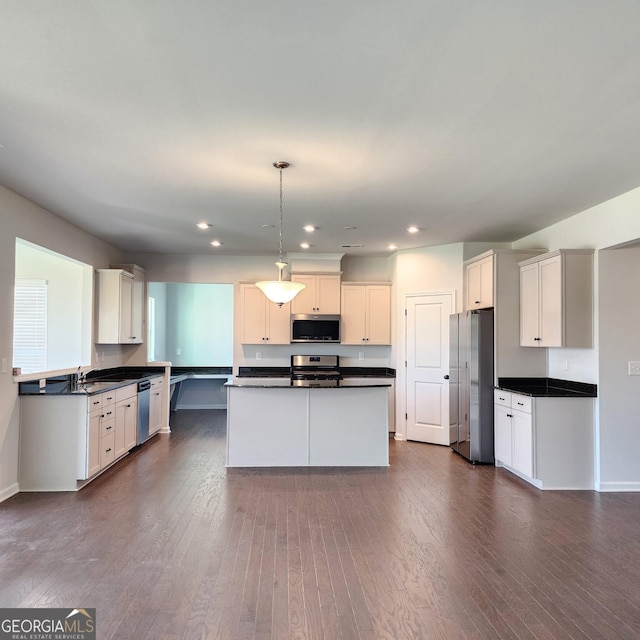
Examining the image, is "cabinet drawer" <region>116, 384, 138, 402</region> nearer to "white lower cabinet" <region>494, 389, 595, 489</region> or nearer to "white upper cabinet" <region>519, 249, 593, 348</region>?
"white lower cabinet" <region>494, 389, 595, 489</region>

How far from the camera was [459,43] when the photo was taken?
2.02m

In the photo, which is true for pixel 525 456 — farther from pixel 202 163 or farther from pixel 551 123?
pixel 202 163

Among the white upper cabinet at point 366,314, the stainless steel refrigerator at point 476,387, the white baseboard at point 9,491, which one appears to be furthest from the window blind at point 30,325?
the stainless steel refrigerator at point 476,387

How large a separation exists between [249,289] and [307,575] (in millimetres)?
4887

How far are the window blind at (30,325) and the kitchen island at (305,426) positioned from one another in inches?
97.2

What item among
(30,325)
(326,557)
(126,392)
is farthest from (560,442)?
(30,325)

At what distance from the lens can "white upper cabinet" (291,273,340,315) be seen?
23.2ft

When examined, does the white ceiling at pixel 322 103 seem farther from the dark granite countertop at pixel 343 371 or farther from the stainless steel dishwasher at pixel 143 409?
the dark granite countertop at pixel 343 371

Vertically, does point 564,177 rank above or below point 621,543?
above

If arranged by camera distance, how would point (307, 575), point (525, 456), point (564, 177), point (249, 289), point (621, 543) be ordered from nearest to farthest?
point (307, 575) < point (621, 543) < point (564, 177) < point (525, 456) < point (249, 289)

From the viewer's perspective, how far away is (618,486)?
4395 mm

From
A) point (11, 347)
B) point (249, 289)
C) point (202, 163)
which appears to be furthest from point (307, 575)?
point (249, 289)

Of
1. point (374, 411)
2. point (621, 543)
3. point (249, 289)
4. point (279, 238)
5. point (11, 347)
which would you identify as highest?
point (279, 238)

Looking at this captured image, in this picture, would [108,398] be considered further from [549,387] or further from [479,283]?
[549,387]
